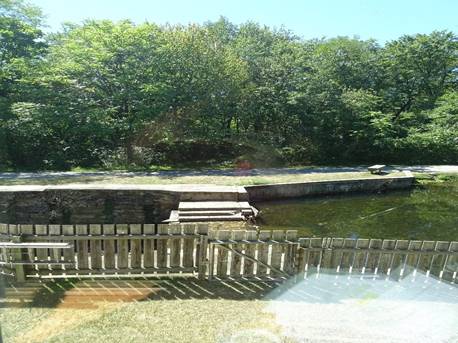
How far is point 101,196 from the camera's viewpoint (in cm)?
1035

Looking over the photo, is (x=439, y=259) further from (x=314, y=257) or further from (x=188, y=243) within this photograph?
(x=188, y=243)

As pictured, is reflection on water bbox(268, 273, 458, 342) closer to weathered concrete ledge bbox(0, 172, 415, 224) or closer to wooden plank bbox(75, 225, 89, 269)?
wooden plank bbox(75, 225, 89, 269)

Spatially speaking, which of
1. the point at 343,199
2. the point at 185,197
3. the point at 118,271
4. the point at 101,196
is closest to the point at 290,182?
the point at 343,199

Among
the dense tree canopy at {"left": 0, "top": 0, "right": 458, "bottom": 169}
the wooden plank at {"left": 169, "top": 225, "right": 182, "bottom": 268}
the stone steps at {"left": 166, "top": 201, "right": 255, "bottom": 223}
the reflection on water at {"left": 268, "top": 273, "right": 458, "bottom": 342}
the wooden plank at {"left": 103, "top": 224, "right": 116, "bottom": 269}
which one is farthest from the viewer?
the dense tree canopy at {"left": 0, "top": 0, "right": 458, "bottom": 169}

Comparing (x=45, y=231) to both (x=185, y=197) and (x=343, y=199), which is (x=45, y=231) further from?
(x=343, y=199)

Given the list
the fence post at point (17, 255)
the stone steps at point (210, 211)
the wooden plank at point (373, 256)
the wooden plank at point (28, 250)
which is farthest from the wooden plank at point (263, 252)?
the stone steps at point (210, 211)

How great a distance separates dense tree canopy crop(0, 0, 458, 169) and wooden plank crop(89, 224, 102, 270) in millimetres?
11216

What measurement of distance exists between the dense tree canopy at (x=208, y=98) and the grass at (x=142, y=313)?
1179cm

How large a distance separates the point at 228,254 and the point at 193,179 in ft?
25.7

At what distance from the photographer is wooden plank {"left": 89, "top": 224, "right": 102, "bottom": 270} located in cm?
527

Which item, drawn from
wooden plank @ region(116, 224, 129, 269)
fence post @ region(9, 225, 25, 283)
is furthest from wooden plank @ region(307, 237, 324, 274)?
fence post @ region(9, 225, 25, 283)

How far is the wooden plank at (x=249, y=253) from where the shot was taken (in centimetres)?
→ 541

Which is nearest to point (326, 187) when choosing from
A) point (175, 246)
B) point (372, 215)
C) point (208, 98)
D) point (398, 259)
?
point (372, 215)

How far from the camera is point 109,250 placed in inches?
211
